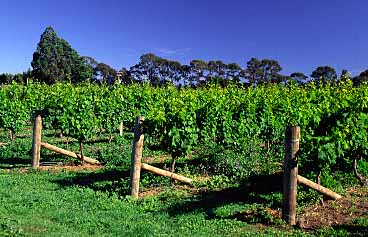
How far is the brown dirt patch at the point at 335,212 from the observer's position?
23.2 feet

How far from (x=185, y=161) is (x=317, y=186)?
5.45m

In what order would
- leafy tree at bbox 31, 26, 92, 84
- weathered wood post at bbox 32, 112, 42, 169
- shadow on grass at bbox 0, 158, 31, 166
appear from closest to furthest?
weathered wood post at bbox 32, 112, 42, 169
shadow on grass at bbox 0, 158, 31, 166
leafy tree at bbox 31, 26, 92, 84

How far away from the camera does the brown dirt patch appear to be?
708 centimetres

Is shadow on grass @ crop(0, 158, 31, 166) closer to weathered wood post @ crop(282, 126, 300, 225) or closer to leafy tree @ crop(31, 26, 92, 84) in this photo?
weathered wood post @ crop(282, 126, 300, 225)

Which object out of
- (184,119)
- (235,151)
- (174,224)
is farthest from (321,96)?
(174,224)

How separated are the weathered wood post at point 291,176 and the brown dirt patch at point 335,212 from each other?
0.69 feet

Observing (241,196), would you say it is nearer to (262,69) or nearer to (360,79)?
(360,79)

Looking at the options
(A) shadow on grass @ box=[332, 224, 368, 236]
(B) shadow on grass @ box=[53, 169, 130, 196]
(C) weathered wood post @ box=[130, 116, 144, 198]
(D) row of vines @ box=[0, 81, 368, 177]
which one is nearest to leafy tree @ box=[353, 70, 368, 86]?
(D) row of vines @ box=[0, 81, 368, 177]

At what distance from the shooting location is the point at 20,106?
18.1 meters

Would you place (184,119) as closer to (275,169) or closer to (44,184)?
(275,169)

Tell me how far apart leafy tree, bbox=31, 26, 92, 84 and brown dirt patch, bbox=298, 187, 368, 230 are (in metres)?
63.2

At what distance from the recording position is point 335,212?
7449 mm

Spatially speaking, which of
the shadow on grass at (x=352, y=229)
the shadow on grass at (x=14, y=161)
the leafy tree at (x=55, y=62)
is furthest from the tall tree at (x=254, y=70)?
the shadow on grass at (x=352, y=229)

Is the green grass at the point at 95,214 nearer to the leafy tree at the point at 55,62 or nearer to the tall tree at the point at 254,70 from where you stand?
the tall tree at the point at 254,70
